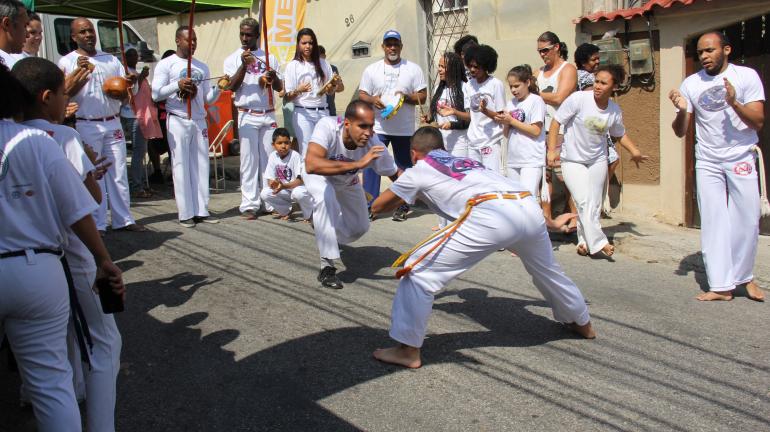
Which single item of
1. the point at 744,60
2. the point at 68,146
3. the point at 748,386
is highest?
the point at 744,60

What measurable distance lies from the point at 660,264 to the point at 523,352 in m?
3.10

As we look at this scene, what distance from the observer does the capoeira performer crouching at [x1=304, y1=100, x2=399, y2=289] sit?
19.4 feet

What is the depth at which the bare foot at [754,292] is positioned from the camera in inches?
238

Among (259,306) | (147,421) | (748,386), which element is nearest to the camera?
(147,421)

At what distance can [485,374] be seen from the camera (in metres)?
4.51

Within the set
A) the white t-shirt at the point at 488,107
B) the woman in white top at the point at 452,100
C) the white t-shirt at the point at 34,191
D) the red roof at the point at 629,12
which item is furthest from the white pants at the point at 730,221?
the white t-shirt at the point at 34,191

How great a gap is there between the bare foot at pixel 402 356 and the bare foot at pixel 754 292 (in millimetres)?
3117

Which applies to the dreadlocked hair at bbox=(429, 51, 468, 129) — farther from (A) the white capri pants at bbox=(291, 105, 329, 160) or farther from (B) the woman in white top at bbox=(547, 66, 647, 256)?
(A) the white capri pants at bbox=(291, 105, 329, 160)

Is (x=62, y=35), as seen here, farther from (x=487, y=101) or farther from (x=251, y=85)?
(x=487, y=101)

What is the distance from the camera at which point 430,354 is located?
4816mm

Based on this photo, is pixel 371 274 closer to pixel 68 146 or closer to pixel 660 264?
pixel 660 264

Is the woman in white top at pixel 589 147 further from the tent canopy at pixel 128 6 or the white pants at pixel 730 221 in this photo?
the tent canopy at pixel 128 6

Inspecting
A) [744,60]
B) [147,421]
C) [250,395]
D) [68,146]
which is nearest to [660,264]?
[744,60]

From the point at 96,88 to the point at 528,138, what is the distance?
14.5ft
